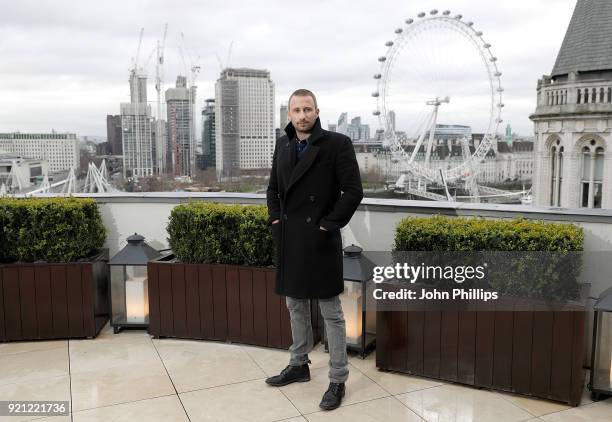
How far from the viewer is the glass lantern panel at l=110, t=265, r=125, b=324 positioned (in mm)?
4180

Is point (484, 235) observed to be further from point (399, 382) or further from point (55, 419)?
point (55, 419)

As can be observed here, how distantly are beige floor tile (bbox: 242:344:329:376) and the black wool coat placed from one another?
0.80 meters

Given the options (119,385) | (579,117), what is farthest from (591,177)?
(119,385)

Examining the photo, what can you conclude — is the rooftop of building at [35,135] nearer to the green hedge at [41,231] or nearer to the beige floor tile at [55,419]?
the green hedge at [41,231]

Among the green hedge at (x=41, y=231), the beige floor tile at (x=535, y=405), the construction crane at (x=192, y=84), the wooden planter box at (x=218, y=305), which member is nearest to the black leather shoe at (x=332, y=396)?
the wooden planter box at (x=218, y=305)

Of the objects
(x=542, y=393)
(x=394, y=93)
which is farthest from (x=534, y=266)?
(x=394, y=93)

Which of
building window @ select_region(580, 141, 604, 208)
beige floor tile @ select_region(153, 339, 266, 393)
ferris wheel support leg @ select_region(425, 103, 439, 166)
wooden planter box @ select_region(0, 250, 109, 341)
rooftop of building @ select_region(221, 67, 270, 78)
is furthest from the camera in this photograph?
building window @ select_region(580, 141, 604, 208)

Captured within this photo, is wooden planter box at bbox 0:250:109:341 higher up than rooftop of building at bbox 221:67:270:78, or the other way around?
rooftop of building at bbox 221:67:270:78

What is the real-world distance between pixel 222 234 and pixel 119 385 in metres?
1.20

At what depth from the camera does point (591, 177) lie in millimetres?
44156

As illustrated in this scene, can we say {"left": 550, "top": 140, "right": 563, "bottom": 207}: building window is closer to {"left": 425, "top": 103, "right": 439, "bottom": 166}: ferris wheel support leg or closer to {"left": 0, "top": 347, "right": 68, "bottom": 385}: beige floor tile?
{"left": 425, "top": 103, "right": 439, "bottom": 166}: ferris wheel support leg

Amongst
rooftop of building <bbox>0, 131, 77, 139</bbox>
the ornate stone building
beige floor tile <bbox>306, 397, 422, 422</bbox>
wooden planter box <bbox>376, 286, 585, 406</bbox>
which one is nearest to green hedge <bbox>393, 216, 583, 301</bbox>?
wooden planter box <bbox>376, 286, 585, 406</bbox>

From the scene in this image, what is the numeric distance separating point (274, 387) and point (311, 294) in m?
0.70

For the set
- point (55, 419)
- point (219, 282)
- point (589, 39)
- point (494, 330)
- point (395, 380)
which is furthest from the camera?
point (589, 39)
